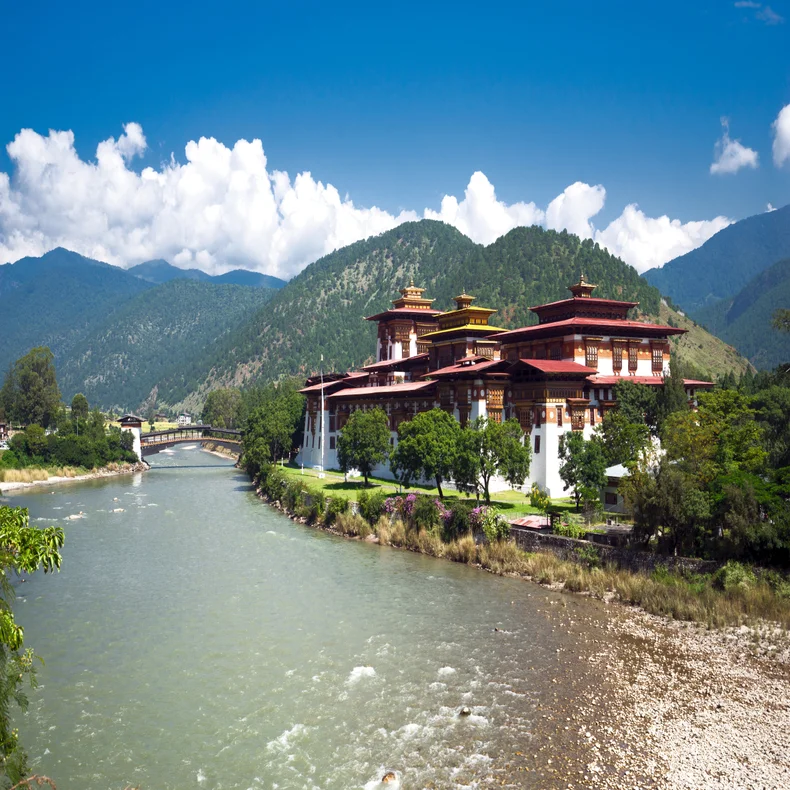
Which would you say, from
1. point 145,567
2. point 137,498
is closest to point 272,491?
point 137,498

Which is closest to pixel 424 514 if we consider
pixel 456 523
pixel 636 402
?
pixel 456 523

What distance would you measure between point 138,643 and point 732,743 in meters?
24.2

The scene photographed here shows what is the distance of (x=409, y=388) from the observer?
70812 millimetres

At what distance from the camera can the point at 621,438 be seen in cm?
5306

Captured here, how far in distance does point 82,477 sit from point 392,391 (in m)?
54.1

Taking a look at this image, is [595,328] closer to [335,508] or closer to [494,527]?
[494,527]

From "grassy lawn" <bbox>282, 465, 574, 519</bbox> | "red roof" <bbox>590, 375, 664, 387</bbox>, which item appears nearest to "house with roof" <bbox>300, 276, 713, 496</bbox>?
"red roof" <bbox>590, 375, 664, 387</bbox>

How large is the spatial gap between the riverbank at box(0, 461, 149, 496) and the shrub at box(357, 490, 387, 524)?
1850 inches

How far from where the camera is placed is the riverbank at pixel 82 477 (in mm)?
89738

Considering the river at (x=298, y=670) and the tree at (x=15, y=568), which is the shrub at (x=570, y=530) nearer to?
the river at (x=298, y=670)

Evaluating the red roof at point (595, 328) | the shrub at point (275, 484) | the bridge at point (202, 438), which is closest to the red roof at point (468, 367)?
the red roof at point (595, 328)

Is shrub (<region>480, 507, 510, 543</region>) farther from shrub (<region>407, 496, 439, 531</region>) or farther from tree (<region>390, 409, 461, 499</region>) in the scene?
tree (<region>390, 409, 461, 499</region>)

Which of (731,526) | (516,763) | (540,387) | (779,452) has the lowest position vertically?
(516,763)

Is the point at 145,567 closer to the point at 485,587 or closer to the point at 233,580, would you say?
the point at 233,580
